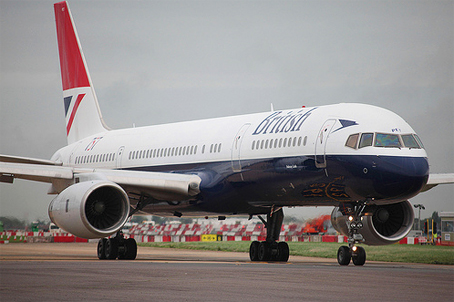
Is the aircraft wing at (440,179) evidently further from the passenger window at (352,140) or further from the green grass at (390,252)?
the passenger window at (352,140)

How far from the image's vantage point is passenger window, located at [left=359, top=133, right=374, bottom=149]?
1855cm

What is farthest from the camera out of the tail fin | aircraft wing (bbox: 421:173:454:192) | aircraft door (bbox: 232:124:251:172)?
the tail fin

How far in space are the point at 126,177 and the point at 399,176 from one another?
8452 millimetres

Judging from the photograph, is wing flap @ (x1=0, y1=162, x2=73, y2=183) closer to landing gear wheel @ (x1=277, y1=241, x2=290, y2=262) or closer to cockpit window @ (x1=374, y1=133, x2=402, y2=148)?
landing gear wheel @ (x1=277, y1=241, x2=290, y2=262)

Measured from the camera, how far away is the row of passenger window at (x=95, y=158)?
2885 cm

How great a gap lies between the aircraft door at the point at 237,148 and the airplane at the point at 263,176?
0.11 ft

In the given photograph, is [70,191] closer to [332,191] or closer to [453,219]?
[332,191]

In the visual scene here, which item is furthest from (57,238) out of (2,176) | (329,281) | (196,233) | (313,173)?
(329,281)

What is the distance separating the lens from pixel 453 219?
49.0 metres

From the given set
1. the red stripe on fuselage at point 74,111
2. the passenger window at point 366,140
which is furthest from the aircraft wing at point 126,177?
the red stripe on fuselage at point 74,111

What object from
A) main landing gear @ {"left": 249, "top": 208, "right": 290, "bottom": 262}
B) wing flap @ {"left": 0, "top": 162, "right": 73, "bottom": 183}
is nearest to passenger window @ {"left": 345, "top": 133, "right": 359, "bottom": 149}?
main landing gear @ {"left": 249, "top": 208, "right": 290, "bottom": 262}

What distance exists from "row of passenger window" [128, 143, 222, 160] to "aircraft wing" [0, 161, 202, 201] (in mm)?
1131

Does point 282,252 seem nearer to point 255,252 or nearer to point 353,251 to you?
point 255,252

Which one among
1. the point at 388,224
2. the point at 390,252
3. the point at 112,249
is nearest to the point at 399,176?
the point at 388,224
